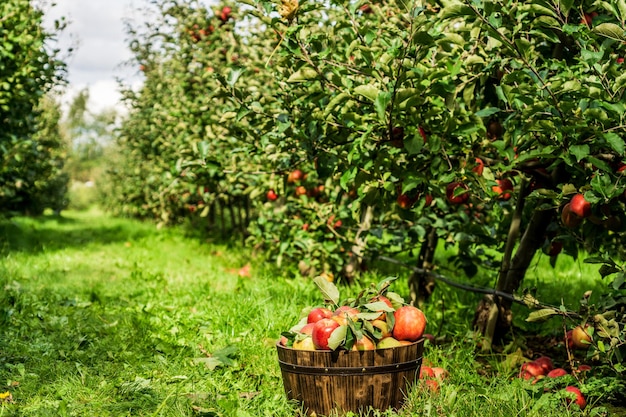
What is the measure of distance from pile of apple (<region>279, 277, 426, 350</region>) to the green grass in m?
0.26

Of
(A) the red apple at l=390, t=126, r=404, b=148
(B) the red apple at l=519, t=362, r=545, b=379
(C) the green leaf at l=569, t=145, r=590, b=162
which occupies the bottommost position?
(B) the red apple at l=519, t=362, r=545, b=379

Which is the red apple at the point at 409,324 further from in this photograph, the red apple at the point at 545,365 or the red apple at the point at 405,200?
the red apple at the point at 545,365

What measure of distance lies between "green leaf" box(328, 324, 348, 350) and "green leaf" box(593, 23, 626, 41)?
5.00 ft

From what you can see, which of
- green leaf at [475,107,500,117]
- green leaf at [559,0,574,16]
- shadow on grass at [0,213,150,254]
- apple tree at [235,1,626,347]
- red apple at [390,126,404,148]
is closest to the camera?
green leaf at [559,0,574,16]

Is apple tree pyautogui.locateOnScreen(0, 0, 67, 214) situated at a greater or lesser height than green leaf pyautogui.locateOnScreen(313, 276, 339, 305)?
greater

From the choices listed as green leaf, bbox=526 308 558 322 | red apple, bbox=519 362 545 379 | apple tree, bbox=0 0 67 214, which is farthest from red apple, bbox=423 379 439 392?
apple tree, bbox=0 0 67 214

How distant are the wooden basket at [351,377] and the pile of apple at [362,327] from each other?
0.05 m

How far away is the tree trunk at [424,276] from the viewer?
Result: 15.4 ft

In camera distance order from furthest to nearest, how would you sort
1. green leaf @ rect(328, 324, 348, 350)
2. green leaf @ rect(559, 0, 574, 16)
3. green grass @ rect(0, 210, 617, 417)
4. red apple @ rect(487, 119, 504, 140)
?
red apple @ rect(487, 119, 504, 140), green grass @ rect(0, 210, 617, 417), green leaf @ rect(559, 0, 574, 16), green leaf @ rect(328, 324, 348, 350)

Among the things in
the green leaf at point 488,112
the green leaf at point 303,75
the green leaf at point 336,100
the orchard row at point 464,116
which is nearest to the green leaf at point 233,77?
the orchard row at point 464,116

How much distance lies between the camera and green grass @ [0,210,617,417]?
2857mm

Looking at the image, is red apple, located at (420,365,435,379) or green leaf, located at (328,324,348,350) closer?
green leaf, located at (328,324,348,350)

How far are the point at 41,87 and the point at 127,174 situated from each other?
6.73 meters

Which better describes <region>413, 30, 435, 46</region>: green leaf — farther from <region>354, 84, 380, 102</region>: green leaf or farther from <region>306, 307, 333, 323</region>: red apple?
<region>306, 307, 333, 323</region>: red apple
